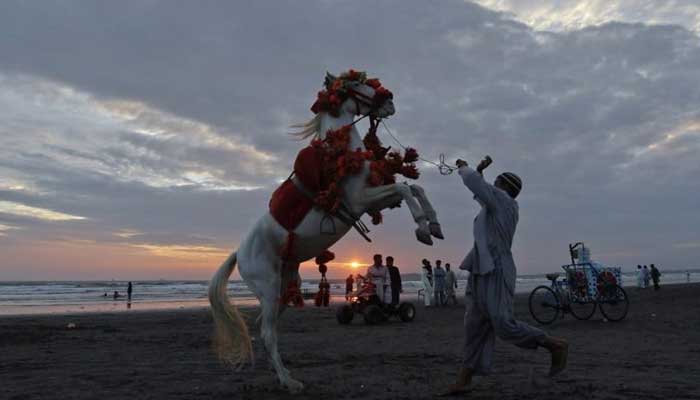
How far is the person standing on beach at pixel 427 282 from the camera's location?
74.2 ft

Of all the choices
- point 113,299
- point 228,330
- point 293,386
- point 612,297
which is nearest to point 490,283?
point 293,386

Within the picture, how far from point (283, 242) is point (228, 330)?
4.51 ft

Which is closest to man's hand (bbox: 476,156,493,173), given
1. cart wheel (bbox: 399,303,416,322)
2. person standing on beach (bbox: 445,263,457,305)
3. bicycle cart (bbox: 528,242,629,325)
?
bicycle cart (bbox: 528,242,629,325)

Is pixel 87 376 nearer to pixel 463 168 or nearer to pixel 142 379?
pixel 142 379

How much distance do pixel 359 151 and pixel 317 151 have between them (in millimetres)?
413

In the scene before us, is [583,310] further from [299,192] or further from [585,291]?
[299,192]

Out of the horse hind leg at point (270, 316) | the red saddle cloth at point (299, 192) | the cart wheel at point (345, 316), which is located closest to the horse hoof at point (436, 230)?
the red saddle cloth at point (299, 192)

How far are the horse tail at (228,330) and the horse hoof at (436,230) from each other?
8.50 feet

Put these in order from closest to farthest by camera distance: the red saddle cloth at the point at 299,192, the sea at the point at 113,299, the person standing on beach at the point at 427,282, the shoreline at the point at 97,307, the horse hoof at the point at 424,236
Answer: the horse hoof at the point at 424,236 → the red saddle cloth at the point at 299,192 → the person standing on beach at the point at 427,282 → the shoreline at the point at 97,307 → the sea at the point at 113,299

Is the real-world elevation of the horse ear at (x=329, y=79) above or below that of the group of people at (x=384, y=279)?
above

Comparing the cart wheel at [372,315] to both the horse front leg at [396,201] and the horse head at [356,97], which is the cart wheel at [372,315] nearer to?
the horse head at [356,97]

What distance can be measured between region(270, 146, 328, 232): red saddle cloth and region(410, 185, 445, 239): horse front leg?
34.9 inches

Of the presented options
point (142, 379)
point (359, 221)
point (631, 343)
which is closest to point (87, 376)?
point (142, 379)

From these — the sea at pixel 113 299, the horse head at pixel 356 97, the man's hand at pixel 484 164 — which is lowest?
the sea at pixel 113 299
